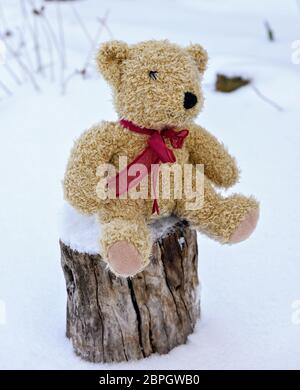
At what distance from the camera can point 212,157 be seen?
1.82m

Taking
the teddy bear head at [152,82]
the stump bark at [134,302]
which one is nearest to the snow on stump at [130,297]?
the stump bark at [134,302]

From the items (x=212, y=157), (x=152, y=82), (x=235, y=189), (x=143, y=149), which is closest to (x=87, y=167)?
(x=143, y=149)

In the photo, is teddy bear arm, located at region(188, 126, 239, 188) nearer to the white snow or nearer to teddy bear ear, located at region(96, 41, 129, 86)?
Answer: the white snow

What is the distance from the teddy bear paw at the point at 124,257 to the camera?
1554 mm

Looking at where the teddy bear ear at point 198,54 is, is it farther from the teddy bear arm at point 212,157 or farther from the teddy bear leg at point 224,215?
the teddy bear leg at point 224,215

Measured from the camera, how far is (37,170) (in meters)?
2.98

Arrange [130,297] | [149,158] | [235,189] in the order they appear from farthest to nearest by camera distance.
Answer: [235,189], [130,297], [149,158]

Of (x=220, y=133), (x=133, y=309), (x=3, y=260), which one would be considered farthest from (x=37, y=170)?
(x=133, y=309)

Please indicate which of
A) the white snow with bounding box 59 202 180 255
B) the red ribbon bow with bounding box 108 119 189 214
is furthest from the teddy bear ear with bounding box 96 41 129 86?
the white snow with bounding box 59 202 180 255

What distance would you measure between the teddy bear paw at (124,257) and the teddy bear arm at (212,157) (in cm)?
40

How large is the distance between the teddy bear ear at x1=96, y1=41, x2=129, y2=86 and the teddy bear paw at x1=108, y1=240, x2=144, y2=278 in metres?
0.43

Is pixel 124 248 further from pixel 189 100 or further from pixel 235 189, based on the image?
pixel 235 189

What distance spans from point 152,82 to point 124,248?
417 millimetres

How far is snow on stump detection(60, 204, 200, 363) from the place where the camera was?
5.78 feet
